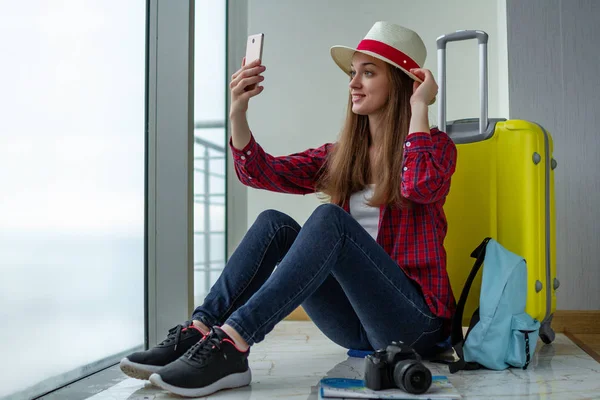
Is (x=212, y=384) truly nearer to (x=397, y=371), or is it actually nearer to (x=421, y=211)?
(x=397, y=371)

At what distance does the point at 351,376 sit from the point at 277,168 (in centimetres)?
61

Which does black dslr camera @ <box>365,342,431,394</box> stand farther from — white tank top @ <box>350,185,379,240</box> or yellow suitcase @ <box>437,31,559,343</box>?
yellow suitcase @ <box>437,31,559,343</box>

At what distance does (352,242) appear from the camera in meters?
1.53

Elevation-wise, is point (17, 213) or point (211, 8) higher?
point (211, 8)

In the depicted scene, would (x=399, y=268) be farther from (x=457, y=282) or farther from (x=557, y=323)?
(x=557, y=323)

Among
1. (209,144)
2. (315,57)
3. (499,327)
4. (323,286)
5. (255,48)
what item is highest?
(315,57)

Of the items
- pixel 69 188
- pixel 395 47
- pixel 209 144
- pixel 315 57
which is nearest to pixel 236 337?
pixel 69 188

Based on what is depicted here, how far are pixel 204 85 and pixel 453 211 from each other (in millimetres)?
1148

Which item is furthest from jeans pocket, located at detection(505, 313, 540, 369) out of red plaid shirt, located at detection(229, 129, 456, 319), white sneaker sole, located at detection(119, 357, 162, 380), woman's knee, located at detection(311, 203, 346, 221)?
white sneaker sole, located at detection(119, 357, 162, 380)

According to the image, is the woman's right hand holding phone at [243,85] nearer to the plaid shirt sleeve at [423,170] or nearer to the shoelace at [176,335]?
the plaid shirt sleeve at [423,170]

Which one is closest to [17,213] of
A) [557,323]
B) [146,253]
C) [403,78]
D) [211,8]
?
[146,253]

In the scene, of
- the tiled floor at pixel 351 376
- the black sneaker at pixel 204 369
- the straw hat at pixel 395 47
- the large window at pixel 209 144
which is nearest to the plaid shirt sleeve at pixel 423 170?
the straw hat at pixel 395 47

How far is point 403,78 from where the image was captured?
6.13 ft

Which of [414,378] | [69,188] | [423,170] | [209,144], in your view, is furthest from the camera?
[209,144]
